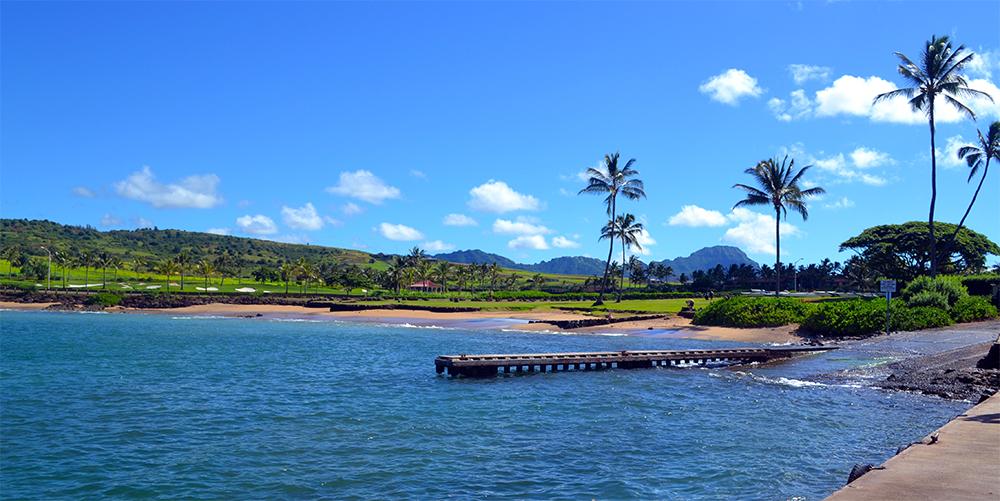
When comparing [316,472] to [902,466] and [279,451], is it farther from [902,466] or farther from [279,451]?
[902,466]

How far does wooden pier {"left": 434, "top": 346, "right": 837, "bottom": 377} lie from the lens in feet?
105

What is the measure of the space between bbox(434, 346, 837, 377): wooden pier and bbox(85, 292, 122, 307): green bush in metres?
76.1

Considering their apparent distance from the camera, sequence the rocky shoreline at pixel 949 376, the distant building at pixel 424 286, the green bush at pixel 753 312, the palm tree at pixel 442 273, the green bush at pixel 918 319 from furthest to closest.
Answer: the distant building at pixel 424 286 → the palm tree at pixel 442 273 → the green bush at pixel 753 312 → the green bush at pixel 918 319 → the rocky shoreline at pixel 949 376

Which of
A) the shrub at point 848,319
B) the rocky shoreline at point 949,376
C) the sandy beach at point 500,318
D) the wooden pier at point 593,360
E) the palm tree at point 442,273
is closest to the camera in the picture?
the rocky shoreline at point 949,376

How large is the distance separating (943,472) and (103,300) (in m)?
100

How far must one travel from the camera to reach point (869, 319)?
4534cm

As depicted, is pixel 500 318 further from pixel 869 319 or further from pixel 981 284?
pixel 981 284

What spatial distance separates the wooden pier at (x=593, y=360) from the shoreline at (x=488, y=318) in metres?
8.67

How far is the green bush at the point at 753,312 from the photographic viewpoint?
51688 mm

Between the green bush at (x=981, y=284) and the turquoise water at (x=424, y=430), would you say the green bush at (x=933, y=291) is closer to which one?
the green bush at (x=981, y=284)

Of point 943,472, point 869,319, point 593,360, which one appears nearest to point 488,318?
point 869,319

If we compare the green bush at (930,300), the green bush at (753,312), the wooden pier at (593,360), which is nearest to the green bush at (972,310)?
the green bush at (930,300)

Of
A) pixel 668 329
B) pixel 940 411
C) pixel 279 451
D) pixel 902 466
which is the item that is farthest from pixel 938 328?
pixel 279 451

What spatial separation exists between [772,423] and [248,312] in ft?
255
